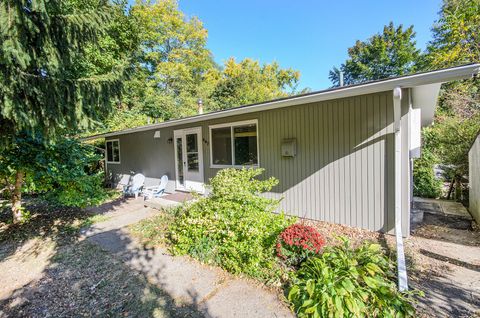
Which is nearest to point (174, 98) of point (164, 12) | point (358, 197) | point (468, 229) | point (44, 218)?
point (164, 12)

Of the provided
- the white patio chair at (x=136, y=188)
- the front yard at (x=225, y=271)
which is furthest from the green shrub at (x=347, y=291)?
the white patio chair at (x=136, y=188)

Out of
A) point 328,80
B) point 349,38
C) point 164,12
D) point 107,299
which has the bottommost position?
point 107,299

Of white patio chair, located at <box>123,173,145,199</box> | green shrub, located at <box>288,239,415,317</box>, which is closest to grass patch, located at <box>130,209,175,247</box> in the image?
green shrub, located at <box>288,239,415,317</box>

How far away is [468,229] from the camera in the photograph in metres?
4.20

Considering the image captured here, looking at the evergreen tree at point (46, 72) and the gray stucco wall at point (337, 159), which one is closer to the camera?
the evergreen tree at point (46, 72)

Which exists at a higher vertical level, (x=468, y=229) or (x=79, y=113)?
(x=79, y=113)

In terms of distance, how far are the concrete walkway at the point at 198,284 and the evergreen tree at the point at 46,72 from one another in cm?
212

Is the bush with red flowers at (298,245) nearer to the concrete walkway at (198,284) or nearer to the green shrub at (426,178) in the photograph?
the concrete walkway at (198,284)

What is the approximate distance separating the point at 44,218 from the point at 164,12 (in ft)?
61.4

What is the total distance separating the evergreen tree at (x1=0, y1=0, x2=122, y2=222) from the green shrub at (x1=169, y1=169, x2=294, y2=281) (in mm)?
2230

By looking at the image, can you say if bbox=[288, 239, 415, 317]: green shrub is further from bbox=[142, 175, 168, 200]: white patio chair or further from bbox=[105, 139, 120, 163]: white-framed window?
bbox=[105, 139, 120, 163]: white-framed window

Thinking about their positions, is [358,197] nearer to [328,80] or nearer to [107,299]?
[107,299]

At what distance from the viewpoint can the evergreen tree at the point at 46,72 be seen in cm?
264

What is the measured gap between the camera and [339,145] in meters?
4.34
